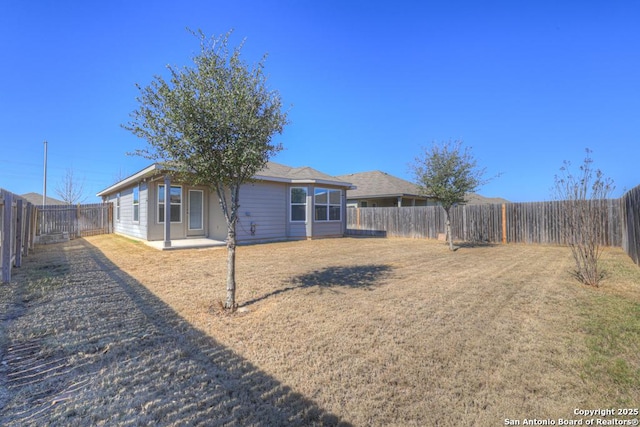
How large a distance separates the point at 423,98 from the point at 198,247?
51.4ft

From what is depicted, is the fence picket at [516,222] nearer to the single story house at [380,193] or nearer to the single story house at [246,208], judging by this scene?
the single story house at [380,193]

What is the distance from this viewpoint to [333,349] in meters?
2.94

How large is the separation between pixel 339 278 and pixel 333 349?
318cm

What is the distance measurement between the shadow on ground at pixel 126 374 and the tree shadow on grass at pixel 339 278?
5.01 ft

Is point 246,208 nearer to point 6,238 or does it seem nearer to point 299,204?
point 299,204

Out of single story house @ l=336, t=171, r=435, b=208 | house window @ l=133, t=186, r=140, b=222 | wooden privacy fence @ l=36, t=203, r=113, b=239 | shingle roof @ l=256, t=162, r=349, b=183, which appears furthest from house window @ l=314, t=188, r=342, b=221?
wooden privacy fence @ l=36, t=203, r=113, b=239

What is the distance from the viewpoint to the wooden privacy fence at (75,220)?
1486 cm

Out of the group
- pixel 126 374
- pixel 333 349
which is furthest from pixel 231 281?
pixel 333 349

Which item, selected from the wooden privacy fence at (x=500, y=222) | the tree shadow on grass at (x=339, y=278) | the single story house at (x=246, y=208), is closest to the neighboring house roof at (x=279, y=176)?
the single story house at (x=246, y=208)

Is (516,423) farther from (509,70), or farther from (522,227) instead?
(509,70)

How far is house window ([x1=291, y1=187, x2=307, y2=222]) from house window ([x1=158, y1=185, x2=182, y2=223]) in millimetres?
4971

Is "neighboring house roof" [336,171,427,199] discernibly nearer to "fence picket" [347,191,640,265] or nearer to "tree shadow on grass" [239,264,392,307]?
"fence picket" [347,191,640,265]

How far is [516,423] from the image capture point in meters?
1.92

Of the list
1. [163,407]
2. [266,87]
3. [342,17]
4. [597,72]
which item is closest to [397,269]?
[266,87]
